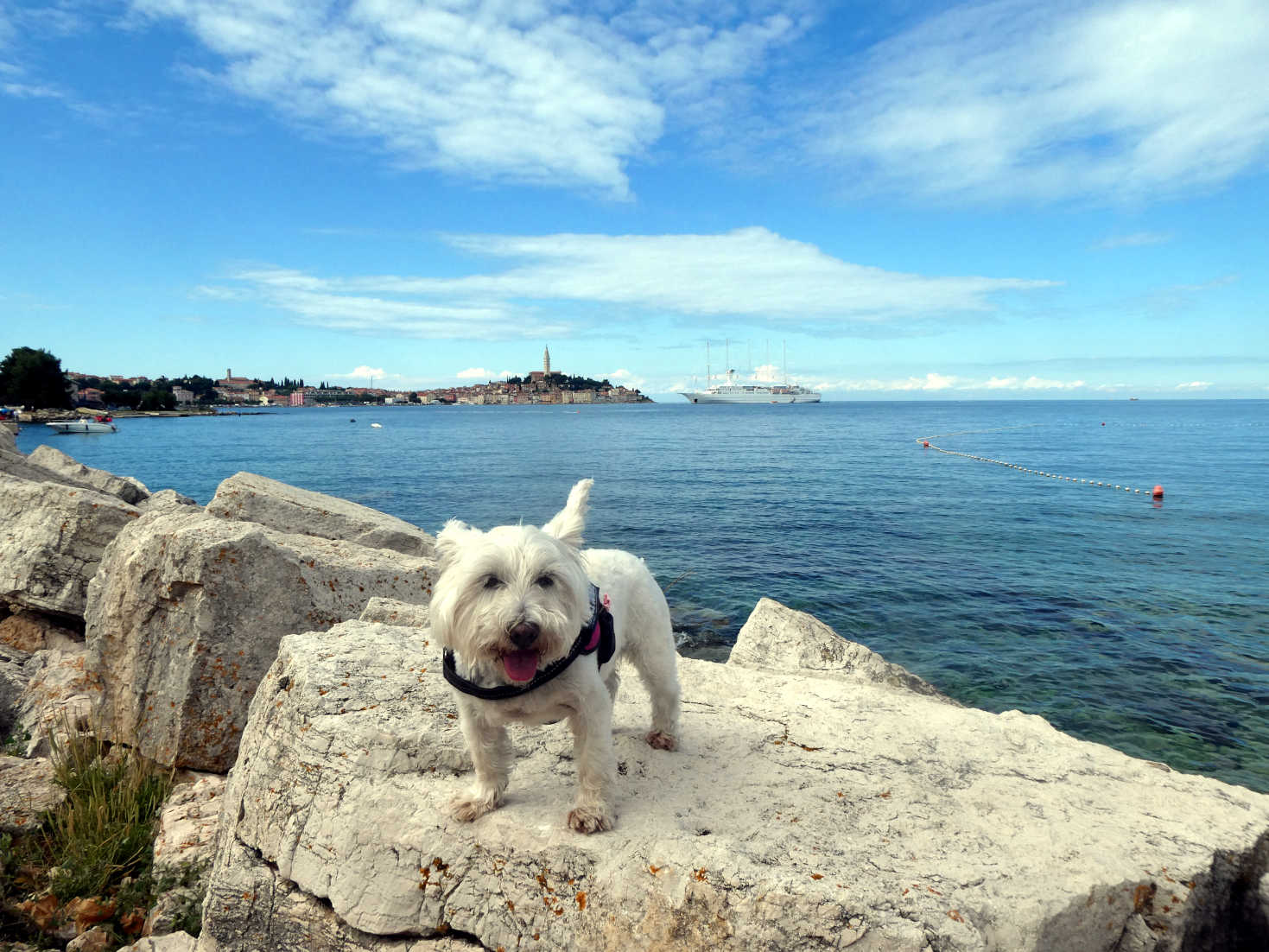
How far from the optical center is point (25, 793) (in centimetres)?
551

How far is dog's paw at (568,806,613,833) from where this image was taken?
12.4 feet

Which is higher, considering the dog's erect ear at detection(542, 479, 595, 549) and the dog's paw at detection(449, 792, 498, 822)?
the dog's erect ear at detection(542, 479, 595, 549)

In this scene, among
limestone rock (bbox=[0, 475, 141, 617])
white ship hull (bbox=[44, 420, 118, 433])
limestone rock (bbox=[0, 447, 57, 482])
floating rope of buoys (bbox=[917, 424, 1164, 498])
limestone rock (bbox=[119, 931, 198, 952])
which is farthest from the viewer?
white ship hull (bbox=[44, 420, 118, 433])

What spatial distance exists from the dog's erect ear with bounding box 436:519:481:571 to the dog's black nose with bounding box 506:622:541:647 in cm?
54

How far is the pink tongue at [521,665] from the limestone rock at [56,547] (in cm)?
804

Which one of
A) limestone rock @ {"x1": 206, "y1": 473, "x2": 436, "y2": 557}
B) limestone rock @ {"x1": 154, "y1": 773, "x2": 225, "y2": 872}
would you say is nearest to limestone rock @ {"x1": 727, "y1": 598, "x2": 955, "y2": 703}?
limestone rock @ {"x1": 206, "y1": 473, "x2": 436, "y2": 557}

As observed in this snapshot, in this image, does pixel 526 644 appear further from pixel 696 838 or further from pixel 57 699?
pixel 57 699

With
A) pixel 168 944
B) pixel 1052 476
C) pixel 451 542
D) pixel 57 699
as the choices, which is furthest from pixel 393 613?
pixel 1052 476

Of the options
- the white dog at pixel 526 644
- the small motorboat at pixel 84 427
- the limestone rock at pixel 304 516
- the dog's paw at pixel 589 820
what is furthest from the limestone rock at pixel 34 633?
the small motorboat at pixel 84 427

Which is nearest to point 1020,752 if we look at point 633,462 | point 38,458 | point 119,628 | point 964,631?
point 119,628

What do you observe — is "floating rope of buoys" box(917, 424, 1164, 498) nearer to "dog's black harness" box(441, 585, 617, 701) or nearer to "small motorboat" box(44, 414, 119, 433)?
"dog's black harness" box(441, 585, 617, 701)

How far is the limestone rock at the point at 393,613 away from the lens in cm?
655

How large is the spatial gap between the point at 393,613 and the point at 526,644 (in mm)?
3654

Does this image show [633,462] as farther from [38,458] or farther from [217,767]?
[217,767]
